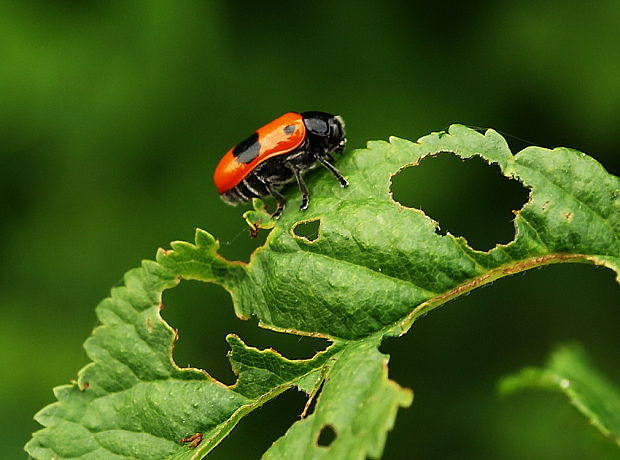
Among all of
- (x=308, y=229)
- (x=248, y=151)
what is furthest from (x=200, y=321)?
(x=308, y=229)

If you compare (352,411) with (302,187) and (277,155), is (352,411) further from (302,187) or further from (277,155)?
(277,155)

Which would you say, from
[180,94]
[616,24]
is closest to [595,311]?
[616,24]

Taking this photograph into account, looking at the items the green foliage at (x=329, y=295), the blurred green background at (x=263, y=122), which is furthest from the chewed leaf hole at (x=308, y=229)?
the blurred green background at (x=263, y=122)

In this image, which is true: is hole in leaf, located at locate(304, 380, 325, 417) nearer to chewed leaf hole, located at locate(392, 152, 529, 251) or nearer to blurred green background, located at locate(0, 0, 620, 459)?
blurred green background, located at locate(0, 0, 620, 459)

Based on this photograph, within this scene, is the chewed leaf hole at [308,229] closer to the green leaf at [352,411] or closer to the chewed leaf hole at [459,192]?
the green leaf at [352,411]

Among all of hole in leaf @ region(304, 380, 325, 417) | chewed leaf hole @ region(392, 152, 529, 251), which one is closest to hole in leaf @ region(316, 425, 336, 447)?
hole in leaf @ region(304, 380, 325, 417)

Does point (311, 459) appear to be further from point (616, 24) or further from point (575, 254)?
point (616, 24)
